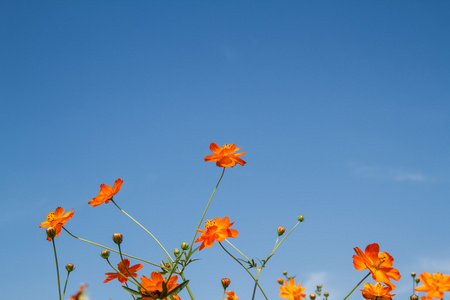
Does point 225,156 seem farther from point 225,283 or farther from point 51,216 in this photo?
point 51,216

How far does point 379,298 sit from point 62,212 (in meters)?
1.72

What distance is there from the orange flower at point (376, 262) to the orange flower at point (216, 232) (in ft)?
2.00

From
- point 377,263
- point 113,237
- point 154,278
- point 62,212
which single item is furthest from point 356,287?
point 62,212

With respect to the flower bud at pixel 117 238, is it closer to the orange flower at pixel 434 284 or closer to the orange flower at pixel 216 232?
the orange flower at pixel 216 232

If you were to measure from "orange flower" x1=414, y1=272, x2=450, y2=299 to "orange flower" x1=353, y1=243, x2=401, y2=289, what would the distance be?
308 millimetres

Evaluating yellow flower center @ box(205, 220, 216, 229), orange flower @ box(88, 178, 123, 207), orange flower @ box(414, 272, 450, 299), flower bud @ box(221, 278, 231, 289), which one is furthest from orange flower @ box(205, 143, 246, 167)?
orange flower @ box(414, 272, 450, 299)

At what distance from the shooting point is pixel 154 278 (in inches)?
66.4

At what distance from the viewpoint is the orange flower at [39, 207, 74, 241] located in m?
2.08

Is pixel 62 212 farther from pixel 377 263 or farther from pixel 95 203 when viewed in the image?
pixel 377 263

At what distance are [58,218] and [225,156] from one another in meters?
0.99

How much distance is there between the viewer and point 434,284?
145cm

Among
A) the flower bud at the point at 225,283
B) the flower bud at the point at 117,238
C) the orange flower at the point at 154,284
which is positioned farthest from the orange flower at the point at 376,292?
the flower bud at the point at 117,238

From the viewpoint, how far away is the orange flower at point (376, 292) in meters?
1.80

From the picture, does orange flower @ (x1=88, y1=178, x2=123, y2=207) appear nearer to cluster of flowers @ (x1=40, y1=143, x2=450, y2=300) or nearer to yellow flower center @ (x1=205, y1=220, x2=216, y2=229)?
cluster of flowers @ (x1=40, y1=143, x2=450, y2=300)
